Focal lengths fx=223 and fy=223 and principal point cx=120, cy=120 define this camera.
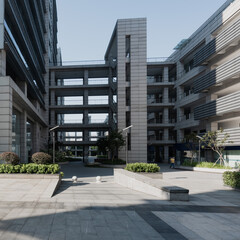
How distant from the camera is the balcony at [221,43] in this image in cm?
3098

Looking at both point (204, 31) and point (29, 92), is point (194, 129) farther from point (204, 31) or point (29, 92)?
point (29, 92)

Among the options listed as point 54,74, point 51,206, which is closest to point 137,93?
point 54,74

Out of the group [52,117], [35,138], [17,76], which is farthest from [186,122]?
[17,76]

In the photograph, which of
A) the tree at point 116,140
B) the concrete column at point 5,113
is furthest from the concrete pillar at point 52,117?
the concrete column at point 5,113

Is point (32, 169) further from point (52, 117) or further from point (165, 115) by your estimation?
point (52, 117)

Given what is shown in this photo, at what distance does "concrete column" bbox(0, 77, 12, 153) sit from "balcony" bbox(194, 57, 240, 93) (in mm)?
28431

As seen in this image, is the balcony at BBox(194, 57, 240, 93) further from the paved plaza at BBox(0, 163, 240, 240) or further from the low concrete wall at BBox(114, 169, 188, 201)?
the paved plaza at BBox(0, 163, 240, 240)

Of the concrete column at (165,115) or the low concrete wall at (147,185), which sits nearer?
the low concrete wall at (147,185)

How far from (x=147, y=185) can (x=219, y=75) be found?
87.3 ft

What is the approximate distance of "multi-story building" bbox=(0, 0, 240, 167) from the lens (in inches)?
1209

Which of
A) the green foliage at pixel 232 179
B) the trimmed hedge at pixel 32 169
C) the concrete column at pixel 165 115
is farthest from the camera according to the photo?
the concrete column at pixel 165 115

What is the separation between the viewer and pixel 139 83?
41656 millimetres

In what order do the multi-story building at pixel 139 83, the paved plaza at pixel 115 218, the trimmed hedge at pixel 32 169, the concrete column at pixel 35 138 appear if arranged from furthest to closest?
the concrete column at pixel 35 138
the multi-story building at pixel 139 83
the trimmed hedge at pixel 32 169
the paved plaza at pixel 115 218

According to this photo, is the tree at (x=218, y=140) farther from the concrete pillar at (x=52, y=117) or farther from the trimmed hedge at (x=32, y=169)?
the concrete pillar at (x=52, y=117)
